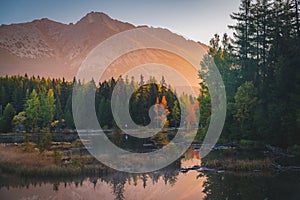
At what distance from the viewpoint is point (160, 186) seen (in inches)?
969

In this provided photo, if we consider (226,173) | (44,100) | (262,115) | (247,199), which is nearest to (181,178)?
(226,173)

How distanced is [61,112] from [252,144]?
59305 millimetres

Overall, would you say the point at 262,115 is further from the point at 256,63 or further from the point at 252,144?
the point at 256,63

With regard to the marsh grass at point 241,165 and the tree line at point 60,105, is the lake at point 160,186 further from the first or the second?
the tree line at point 60,105

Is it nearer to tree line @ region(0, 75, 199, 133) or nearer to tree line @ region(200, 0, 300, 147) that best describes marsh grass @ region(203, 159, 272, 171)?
tree line @ region(200, 0, 300, 147)

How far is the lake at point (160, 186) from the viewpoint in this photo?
850 inches

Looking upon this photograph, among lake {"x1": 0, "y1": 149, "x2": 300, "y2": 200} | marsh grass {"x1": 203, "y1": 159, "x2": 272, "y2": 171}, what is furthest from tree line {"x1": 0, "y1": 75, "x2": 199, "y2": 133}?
marsh grass {"x1": 203, "y1": 159, "x2": 272, "y2": 171}

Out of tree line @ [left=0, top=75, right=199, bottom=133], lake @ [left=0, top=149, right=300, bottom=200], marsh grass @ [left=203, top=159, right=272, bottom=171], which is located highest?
tree line @ [left=0, top=75, right=199, bottom=133]

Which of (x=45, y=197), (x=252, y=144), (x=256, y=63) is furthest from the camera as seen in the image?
(x=256, y=63)

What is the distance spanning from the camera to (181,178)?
26.8 m

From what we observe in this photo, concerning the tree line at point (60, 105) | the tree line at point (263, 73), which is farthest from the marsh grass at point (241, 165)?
the tree line at point (60, 105)

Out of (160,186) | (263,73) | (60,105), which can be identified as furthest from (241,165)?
(60,105)

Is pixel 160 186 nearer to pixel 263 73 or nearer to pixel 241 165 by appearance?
pixel 241 165

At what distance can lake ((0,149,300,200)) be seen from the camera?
21578mm
